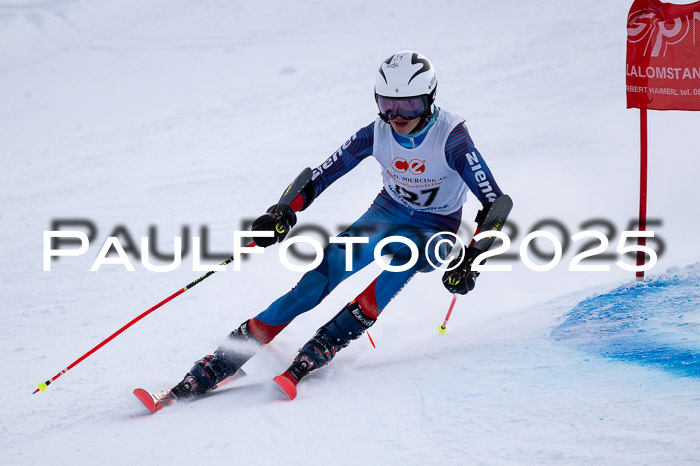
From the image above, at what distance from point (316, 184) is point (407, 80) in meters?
0.89

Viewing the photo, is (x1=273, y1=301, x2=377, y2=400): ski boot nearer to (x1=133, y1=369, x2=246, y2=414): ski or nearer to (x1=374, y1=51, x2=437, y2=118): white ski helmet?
(x1=133, y1=369, x2=246, y2=414): ski

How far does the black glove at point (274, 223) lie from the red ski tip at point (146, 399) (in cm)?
99

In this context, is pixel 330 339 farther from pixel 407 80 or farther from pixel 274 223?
pixel 407 80

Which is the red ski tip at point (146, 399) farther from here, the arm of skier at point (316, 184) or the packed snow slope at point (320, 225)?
the arm of skier at point (316, 184)

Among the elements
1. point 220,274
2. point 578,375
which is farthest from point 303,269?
point 578,375

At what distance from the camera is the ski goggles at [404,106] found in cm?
405

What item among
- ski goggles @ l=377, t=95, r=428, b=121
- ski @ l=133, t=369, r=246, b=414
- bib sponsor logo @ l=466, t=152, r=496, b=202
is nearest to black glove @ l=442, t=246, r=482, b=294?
bib sponsor logo @ l=466, t=152, r=496, b=202

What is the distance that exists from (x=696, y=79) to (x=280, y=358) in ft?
10.1

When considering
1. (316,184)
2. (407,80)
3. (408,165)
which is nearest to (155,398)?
(316,184)

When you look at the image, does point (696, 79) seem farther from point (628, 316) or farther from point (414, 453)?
point (414, 453)

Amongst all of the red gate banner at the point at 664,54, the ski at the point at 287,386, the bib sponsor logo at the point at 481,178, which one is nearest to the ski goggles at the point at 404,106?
the bib sponsor logo at the point at 481,178

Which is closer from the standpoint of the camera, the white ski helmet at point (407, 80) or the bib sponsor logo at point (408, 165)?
the white ski helmet at point (407, 80)

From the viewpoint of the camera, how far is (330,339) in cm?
427

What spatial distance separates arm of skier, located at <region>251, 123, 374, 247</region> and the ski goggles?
0.30m
